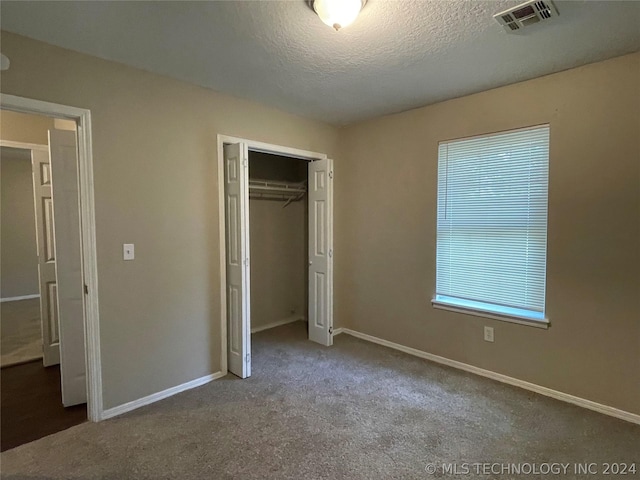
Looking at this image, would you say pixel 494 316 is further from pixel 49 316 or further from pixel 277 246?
pixel 49 316

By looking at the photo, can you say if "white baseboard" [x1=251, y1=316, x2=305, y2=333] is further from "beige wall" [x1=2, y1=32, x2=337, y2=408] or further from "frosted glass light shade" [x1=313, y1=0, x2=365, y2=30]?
"frosted glass light shade" [x1=313, y1=0, x2=365, y2=30]

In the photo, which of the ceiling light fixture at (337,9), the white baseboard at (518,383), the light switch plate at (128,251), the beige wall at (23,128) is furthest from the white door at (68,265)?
the white baseboard at (518,383)

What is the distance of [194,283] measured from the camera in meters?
2.92

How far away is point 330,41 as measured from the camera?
212cm

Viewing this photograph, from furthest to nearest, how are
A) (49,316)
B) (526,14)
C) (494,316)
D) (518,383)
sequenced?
1. (49,316)
2. (494,316)
3. (518,383)
4. (526,14)

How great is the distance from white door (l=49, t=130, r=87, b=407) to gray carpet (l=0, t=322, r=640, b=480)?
48 centimetres

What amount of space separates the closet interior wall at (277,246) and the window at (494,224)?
2.10 metres

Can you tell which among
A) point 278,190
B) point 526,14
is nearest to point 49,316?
point 278,190

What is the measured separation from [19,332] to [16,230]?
283cm

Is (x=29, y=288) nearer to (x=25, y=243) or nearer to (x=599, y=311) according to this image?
(x=25, y=243)

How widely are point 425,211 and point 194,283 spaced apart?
88.5 inches

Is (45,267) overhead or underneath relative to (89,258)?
underneath

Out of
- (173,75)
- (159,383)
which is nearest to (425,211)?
(173,75)

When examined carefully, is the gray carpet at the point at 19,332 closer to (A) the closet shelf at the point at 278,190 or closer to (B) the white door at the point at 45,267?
(B) the white door at the point at 45,267
